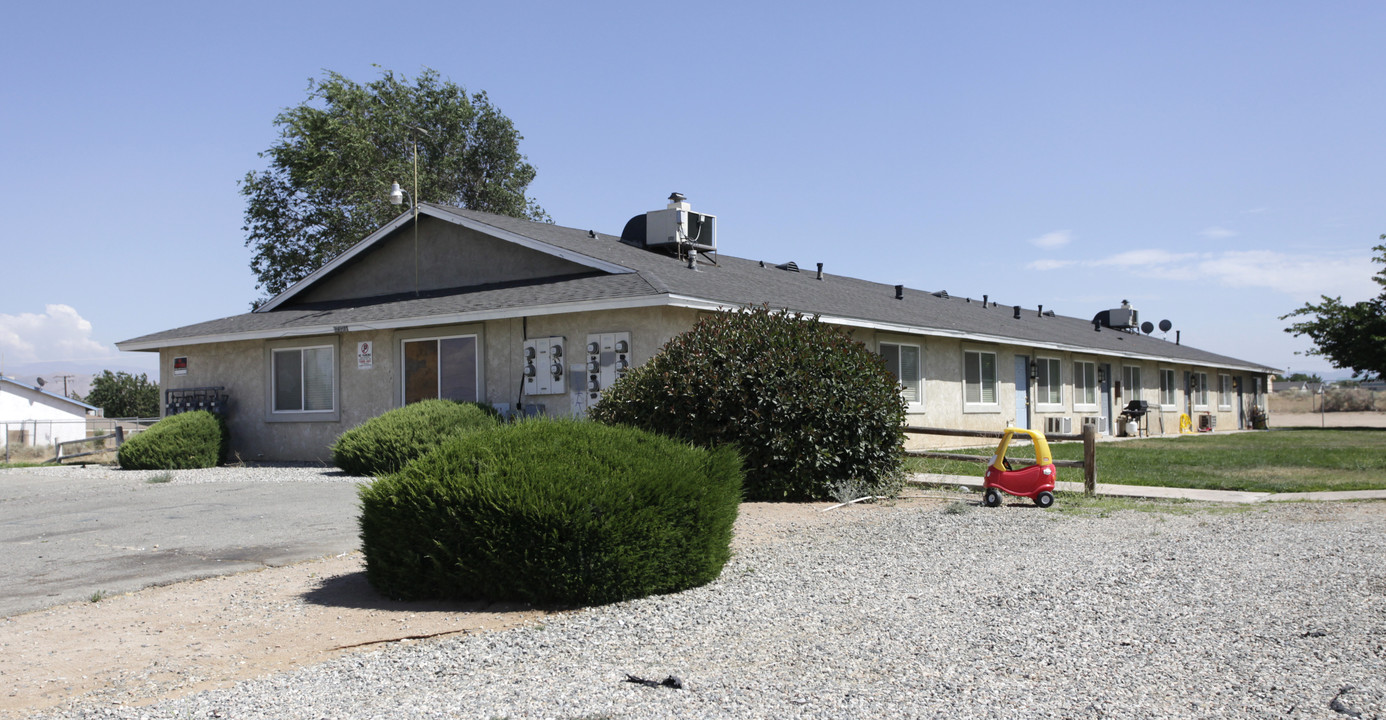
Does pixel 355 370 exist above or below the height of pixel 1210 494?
above

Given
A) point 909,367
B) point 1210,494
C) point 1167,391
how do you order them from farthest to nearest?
point 1167,391, point 909,367, point 1210,494

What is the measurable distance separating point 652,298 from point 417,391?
585 centimetres

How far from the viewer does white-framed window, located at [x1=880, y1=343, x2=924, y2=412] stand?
20.3m

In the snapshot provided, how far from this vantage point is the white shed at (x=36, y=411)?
42222mm

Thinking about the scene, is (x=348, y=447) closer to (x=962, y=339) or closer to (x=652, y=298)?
(x=652, y=298)

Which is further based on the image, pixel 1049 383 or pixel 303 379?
pixel 1049 383

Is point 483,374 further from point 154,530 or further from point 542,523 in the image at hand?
point 542,523

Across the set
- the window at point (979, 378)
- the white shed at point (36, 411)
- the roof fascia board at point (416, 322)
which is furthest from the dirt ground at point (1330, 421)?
the white shed at point (36, 411)

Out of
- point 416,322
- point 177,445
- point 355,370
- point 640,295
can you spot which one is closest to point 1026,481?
point 640,295

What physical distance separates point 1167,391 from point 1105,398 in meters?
5.50

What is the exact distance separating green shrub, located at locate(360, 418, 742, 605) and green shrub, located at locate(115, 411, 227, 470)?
13.2m

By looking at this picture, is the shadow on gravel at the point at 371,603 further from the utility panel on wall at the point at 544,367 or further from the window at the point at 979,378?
the window at the point at 979,378

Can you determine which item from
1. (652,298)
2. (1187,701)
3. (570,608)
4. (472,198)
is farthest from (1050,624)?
(472,198)

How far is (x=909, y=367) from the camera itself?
68.2 ft
